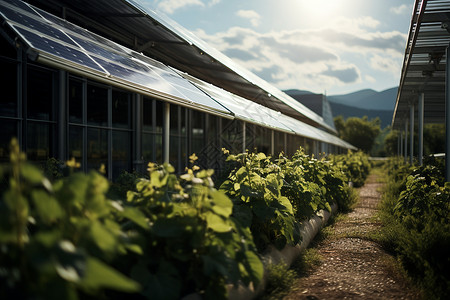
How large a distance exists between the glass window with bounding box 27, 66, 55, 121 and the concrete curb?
281 inches

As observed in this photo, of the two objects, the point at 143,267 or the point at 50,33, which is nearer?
the point at 143,267

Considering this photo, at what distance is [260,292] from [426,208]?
3340 mm

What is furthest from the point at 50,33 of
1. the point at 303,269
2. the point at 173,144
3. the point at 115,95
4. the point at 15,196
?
the point at 173,144

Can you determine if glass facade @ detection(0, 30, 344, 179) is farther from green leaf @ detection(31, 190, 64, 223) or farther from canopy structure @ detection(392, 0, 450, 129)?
green leaf @ detection(31, 190, 64, 223)

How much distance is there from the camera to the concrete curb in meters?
3.15

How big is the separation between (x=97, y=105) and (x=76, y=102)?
68cm

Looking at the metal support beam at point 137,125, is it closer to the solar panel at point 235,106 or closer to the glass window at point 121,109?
the glass window at point 121,109

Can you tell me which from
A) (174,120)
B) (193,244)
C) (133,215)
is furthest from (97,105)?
(133,215)

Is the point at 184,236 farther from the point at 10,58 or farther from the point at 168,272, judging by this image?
the point at 10,58

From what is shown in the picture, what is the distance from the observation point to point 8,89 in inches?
347

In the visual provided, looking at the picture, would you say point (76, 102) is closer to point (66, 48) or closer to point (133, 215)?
point (66, 48)

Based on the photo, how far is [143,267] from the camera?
256 cm

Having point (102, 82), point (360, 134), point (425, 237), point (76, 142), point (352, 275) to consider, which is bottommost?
point (352, 275)

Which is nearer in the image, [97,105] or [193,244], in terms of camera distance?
[193,244]
